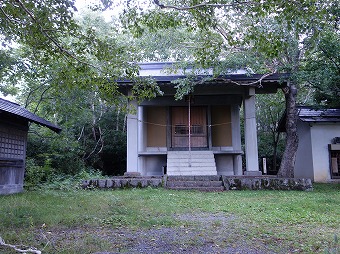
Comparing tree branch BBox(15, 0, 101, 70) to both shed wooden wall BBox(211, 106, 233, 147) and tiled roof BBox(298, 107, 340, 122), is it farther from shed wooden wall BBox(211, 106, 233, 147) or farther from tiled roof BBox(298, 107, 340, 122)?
tiled roof BBox(298, 107, 340, 122)

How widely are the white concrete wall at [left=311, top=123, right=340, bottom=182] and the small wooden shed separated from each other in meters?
11.9

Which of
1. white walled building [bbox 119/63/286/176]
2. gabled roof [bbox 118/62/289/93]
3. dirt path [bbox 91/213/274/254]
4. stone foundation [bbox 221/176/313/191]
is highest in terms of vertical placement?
gabled roof [bbox 118/62/289/93]

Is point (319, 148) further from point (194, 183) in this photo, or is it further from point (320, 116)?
point (194, 183)

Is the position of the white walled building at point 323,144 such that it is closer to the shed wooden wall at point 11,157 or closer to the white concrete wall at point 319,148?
the white concrete wall at point 319,148

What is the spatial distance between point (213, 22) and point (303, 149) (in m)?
11.6

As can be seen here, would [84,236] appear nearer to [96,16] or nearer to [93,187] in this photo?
[93,187]

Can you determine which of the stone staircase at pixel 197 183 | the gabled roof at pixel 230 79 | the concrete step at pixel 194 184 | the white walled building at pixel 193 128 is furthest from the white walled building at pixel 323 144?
the concrete step at pixel 194 184

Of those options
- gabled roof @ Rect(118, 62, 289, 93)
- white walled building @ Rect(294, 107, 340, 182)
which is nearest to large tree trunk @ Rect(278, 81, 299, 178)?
gabled roof @ Rect(118, 62, 289, 93)

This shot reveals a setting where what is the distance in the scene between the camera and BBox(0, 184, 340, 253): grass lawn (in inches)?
157

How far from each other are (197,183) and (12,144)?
21.5 ft

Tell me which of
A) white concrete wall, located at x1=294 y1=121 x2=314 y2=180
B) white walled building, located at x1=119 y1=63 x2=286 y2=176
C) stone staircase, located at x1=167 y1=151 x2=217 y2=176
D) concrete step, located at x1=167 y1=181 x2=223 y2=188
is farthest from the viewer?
white concrete wall, located at x1=294 y1=121 x2=314 y2=180

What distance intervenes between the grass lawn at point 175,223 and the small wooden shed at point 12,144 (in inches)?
126

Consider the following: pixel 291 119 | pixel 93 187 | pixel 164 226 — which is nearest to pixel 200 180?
pixel 93 187

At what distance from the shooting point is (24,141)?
1130 centimetres
